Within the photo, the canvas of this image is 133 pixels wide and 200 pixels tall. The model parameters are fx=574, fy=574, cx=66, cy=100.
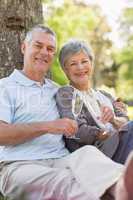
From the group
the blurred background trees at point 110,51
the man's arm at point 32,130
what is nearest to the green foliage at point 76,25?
the blurred background trees at point 110,51

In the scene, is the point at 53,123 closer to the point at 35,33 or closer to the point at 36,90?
the point at 36,90

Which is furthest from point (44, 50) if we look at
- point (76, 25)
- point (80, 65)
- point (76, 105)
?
point (76, 25)

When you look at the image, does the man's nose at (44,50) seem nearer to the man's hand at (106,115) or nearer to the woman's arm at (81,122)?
the woman's arm at (81,122)

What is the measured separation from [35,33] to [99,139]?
778mm

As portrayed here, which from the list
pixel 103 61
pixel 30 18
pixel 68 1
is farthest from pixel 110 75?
pixel 30 18

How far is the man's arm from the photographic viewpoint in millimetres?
3223

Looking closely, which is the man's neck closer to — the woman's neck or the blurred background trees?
the woman's neck

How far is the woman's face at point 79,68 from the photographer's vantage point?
12.4 ft

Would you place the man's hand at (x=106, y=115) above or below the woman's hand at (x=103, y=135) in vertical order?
above

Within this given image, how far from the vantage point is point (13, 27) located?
4.17m

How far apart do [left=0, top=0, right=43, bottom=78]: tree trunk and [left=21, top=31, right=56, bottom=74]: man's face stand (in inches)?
16.1

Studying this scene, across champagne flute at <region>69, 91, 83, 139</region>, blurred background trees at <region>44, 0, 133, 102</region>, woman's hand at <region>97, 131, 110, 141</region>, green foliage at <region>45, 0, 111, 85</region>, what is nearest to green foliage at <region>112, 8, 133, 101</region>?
blurred background trees at <region>44, 0, 133, 102</region>

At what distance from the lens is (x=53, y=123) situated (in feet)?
10.6

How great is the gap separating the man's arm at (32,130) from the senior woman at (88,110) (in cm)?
25
